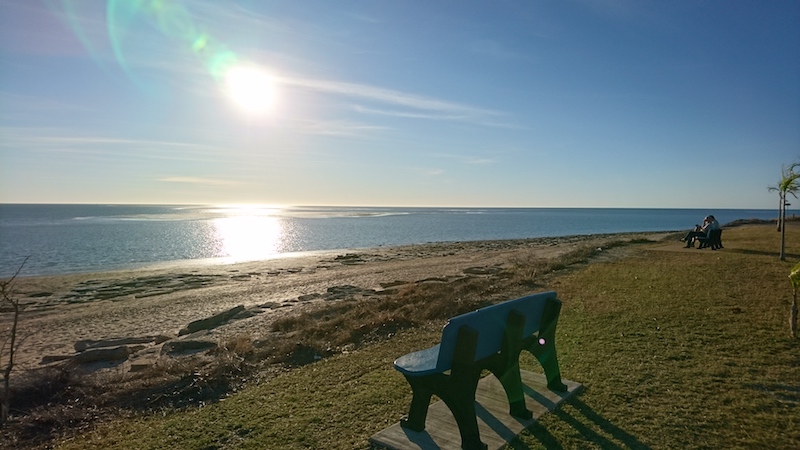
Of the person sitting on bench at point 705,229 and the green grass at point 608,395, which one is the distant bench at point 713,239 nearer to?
the person sitting on bench at point 705,229

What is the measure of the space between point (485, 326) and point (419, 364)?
2.20 ft

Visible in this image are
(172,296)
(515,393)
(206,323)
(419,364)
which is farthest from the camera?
(172,296)

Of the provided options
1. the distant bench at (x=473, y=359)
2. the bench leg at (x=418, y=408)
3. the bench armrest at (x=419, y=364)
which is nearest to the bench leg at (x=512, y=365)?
the distant bench at (x=473, y=359)

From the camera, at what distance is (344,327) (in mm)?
9656

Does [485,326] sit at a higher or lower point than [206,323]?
higher

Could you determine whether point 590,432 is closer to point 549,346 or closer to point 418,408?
point 549,346

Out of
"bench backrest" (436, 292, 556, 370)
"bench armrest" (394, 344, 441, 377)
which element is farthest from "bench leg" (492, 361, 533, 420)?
"bench armrest" (394, 344, 441, 377)

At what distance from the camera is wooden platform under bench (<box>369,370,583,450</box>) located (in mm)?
4168

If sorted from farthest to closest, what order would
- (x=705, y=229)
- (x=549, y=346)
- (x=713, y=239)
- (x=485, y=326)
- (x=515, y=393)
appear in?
(x=705, y=229), (x=713, y=239), (x=549, y=346), (x=515, y=393), (x=485, y=326)

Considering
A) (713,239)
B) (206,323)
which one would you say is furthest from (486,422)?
(713,239)

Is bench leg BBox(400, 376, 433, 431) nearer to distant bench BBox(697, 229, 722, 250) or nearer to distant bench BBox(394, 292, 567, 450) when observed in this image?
distant bench BBox(394, 292, 567, 450)

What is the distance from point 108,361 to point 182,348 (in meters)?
1.43

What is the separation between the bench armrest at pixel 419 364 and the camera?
4.00 m

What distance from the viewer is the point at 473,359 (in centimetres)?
393
